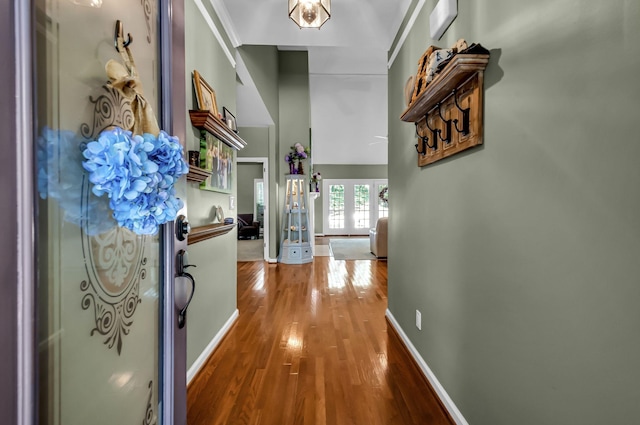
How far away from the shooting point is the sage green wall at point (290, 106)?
19.4 feet

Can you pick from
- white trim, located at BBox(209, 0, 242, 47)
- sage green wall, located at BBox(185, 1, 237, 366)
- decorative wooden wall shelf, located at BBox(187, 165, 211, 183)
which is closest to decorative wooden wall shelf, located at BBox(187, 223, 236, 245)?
sage green wall, located at BBox(185, 1, 237, 366)

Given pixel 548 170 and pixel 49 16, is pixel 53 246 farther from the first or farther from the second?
pixel 548 170

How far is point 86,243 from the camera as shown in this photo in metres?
0.69

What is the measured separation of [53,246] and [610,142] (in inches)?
50.3

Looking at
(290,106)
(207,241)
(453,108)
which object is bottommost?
(207,241)

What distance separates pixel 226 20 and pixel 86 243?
8.24ft

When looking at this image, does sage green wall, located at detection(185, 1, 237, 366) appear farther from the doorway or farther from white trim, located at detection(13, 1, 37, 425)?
the doorway

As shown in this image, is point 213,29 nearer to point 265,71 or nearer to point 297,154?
point 265,71

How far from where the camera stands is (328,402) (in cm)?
172

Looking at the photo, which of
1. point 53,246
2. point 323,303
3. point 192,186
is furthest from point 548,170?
point 323,303

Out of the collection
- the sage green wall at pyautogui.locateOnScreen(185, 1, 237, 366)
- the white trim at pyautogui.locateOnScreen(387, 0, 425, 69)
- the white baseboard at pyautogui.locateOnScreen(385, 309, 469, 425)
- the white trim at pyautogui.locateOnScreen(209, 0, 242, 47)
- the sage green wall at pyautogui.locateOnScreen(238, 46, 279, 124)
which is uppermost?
the sage green wall at pyautogui.locateOnScreen(238, 46, 279, 124)

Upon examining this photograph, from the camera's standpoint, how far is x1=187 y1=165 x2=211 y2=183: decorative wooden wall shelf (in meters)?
1.78

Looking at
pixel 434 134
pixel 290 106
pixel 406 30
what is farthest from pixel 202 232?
pixel 290 106

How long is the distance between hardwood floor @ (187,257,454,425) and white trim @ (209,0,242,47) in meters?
2.66
